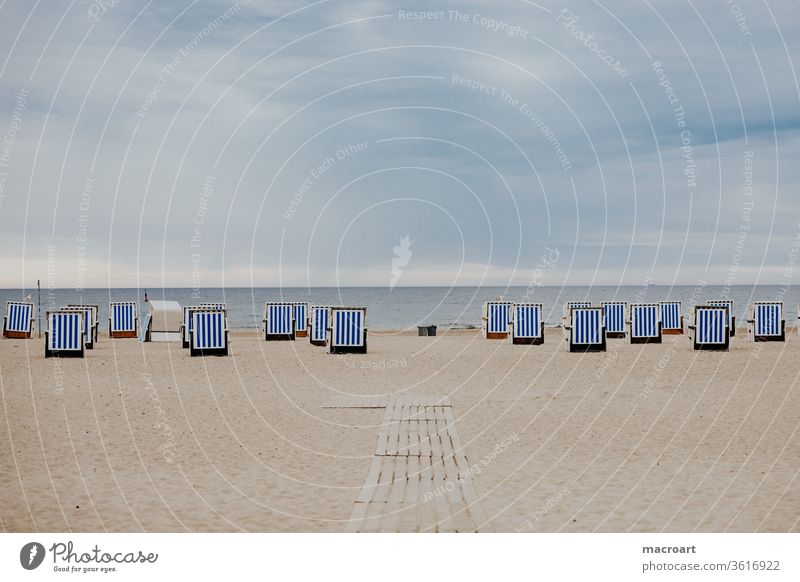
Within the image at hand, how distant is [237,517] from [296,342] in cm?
2102

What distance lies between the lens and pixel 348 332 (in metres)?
22.9

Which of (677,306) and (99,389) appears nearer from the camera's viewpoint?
(99,389)

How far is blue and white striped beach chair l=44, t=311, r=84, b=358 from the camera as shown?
67.3 ft

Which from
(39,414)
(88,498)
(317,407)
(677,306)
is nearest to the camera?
(88,498)

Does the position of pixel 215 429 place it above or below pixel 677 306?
below

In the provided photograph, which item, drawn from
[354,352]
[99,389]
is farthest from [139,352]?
[99,389]

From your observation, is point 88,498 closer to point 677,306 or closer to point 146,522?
point 146,522

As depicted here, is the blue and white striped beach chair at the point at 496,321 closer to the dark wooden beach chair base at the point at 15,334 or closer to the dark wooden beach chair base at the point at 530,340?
the dark wooden beach chair base at the point at 530,340

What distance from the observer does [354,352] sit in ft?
75.3

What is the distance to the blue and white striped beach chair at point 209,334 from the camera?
843 inches

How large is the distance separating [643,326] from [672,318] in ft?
15.6

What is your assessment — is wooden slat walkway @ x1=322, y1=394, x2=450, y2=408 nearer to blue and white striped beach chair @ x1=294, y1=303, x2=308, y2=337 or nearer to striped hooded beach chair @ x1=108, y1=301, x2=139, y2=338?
blue and white striped beach chair @ x1=294, y1=303, x2=308, y2=337

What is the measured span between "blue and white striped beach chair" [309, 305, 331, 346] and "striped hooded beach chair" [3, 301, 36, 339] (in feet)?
35.3

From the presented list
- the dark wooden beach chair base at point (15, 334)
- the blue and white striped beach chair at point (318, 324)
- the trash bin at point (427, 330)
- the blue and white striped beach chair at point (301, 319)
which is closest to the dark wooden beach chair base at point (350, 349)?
the blue and white striped beach chair at point (318, 324)
